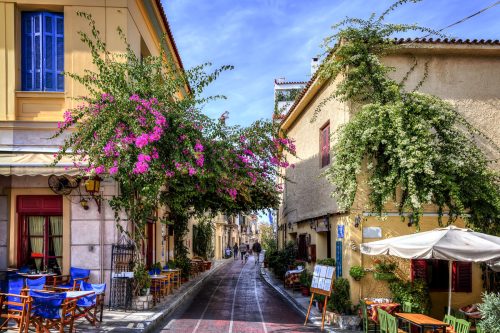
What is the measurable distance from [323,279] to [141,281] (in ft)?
15.8

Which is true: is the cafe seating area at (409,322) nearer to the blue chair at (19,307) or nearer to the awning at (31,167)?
the blue chair at (19,307)

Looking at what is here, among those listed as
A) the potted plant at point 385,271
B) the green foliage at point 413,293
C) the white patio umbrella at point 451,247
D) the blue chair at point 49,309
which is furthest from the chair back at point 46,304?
the green foliage at point 413,293

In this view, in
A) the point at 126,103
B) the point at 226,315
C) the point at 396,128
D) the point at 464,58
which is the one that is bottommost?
the point at 226,315

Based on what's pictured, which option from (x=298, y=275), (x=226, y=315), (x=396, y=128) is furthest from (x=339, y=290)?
(x=298, y=275)

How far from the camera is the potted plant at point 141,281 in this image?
1296 centimetres

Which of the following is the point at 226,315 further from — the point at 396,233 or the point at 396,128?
the point at 396,128

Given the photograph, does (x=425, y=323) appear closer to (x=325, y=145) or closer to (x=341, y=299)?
(x=341, y=299)

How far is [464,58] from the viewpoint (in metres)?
13.2

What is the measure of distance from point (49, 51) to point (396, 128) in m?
9.33

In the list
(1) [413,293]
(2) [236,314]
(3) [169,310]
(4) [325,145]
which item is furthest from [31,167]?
(1) [413,293]

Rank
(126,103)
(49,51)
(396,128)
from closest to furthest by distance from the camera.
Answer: (396,128) → (126,103) → (49,51)

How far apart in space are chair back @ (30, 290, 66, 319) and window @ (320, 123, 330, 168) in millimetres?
9370

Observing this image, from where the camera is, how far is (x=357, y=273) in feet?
39.5

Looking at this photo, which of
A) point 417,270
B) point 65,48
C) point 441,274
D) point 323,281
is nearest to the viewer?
point 323,281
